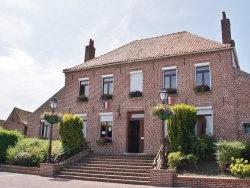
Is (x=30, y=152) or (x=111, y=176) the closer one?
(x=111, y=176)

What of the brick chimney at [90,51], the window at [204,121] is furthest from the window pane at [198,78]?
the brick chimney at [90,51]

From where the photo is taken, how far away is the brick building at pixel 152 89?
54.6ft

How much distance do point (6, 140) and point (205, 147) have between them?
43.9 ft

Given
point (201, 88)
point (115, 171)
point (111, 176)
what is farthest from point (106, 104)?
point (111, 176)

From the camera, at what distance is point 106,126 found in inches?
789

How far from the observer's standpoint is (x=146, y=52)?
20547 mm

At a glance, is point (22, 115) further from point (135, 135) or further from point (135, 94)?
point (135, 94)

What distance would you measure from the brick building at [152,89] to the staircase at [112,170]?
259 cm

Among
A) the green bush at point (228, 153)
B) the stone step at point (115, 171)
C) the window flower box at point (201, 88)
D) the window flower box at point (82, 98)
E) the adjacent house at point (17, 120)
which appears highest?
the window flower box at point (201, 88)

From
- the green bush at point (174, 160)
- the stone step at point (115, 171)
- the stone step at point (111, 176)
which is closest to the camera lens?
the stone step at point (111, 176)

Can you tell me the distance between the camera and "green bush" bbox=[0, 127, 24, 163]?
18750 millimetres

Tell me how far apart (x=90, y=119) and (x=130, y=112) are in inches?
128

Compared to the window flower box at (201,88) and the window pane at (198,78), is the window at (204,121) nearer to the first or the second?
the window flower box at (201,88)

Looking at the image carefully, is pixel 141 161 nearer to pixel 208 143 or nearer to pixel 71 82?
pixel 208 143
